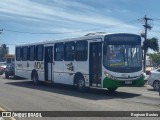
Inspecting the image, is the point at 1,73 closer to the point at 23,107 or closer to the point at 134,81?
the point at 134,81

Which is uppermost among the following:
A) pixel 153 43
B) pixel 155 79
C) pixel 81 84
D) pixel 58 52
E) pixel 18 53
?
pixel 153 43

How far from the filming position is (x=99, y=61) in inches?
733

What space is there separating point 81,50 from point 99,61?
70.8 inches

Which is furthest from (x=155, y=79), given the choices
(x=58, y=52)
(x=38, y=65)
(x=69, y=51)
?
(x=38, y=65)

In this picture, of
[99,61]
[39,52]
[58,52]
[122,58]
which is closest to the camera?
[122,58]

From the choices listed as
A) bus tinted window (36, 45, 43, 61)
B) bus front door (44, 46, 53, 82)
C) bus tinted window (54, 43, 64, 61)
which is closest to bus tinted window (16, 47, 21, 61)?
bus tinted window (36, 45, 43, 61)

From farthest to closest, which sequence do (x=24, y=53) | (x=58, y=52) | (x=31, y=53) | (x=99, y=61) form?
1. (x=24, y=53)
2. (x=31, y=53)
3. (x=58, y=52)
4. (x=99, y=61)

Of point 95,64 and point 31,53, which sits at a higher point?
point 31,53

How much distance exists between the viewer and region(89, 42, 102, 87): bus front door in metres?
18.6

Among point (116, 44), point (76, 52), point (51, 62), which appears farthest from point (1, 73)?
point (116, 44)

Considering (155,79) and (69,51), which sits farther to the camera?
(155,79)

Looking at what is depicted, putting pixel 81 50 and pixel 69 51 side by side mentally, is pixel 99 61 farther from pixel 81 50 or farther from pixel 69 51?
pixel 69 51

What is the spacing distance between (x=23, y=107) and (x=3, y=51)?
11830 centimetres

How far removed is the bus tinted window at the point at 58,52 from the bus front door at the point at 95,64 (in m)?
3.50
